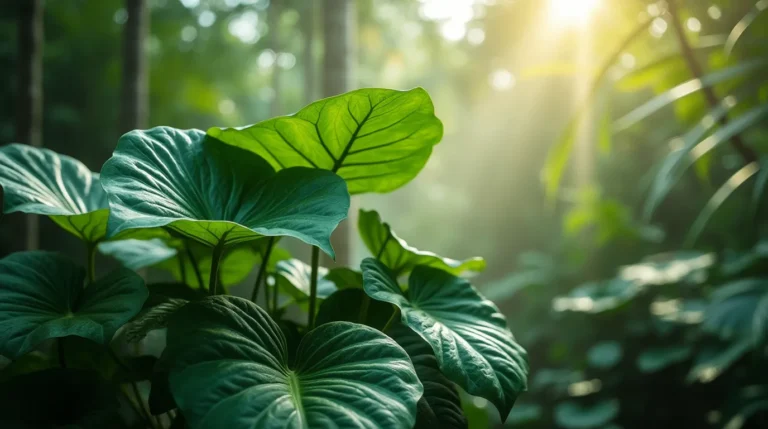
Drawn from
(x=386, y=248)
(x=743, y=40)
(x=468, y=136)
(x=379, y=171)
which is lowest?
(x=386, y=248)

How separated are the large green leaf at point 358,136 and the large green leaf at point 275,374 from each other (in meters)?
0.29

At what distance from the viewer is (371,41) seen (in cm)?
673

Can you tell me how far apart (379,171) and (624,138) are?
19.4 feet

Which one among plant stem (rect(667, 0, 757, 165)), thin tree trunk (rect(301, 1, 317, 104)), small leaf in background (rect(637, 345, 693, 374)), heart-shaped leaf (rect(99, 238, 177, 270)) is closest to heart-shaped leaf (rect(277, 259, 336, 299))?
heart-shaped leaf (rect(99, 238, 177, 270))

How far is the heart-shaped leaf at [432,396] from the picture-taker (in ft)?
2.51

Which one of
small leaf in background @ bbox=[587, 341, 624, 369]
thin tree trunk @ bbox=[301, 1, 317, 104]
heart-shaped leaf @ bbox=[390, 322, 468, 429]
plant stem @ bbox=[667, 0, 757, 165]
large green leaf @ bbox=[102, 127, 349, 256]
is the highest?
thin tree trunk @ bbox=[301, 1, 317, 104]

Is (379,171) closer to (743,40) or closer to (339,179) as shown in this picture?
(339,179)

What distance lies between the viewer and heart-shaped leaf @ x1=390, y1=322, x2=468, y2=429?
0.77 m

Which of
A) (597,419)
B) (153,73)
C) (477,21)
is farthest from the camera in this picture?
(477,21)

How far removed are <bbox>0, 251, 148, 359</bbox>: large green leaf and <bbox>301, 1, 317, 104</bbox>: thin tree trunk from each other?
5.16 meters

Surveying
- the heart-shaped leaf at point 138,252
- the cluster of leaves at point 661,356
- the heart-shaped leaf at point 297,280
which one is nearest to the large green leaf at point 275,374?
the heart-shaped leaf at point 297,280

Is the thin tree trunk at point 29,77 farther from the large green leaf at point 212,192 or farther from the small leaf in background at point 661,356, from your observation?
the small leaf in background at point 661,356

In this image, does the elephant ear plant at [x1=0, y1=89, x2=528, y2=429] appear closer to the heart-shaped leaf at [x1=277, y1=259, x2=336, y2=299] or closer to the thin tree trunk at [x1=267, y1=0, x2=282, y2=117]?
the heart-shaped leaf at [x1=277, y1=259, x2=336, y2=299]

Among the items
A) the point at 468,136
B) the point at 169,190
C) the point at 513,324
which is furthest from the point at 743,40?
the point at 468,136
